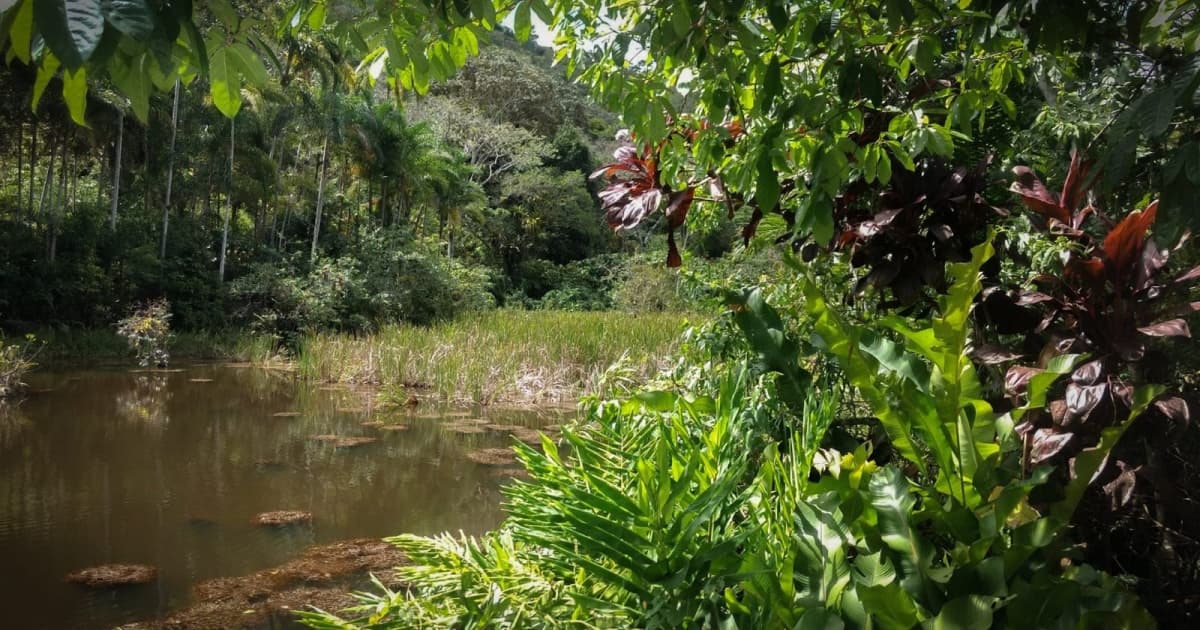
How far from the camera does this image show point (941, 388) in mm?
1296

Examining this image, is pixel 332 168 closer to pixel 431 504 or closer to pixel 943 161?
pixel 431 504

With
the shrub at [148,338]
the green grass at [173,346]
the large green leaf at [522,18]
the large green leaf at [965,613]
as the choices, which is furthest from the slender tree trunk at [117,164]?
the large green leaf at [965,613]

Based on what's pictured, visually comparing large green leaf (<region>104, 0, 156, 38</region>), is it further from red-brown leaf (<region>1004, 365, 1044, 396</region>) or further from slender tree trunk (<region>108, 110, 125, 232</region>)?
slender tree trunk (<region>108, 110, 125, 232</region>)

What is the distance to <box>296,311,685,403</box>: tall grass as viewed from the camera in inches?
331

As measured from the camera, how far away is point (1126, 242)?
5.82 feet

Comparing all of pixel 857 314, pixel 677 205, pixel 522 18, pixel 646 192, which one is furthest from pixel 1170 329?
pixel 522 18

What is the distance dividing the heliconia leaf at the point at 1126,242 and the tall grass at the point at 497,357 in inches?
233

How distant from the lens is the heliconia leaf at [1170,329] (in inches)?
64.0

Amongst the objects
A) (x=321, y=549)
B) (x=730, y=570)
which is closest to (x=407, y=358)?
(x=321, y=549)

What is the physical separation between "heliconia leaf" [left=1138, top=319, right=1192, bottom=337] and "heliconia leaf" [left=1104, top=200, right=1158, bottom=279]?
0.46 feet

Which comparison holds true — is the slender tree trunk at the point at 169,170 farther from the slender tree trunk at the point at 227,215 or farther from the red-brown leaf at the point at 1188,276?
the red-brown leaf at the point at 1188,276

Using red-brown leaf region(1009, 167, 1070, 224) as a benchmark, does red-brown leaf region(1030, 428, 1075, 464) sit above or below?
below

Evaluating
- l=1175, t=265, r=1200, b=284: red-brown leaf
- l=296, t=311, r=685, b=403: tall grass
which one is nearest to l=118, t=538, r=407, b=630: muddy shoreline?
l=1175, t=265, r=1200, b=284: red-brown leaf

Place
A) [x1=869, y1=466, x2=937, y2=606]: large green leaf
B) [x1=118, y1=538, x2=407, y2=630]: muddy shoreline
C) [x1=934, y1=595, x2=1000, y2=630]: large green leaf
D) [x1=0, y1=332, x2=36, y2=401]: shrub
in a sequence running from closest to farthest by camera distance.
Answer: [x1=934, y1=595, x2=1000, y2=630]: large green leaf → [x1=869, y1=466, x2=937, y2=606]: large green leaf → [x1=118, y1=538, x2=407, y2=630]: muddy shoreline → [x1=0, y1=332, x2=36, y2=401]: shrub
